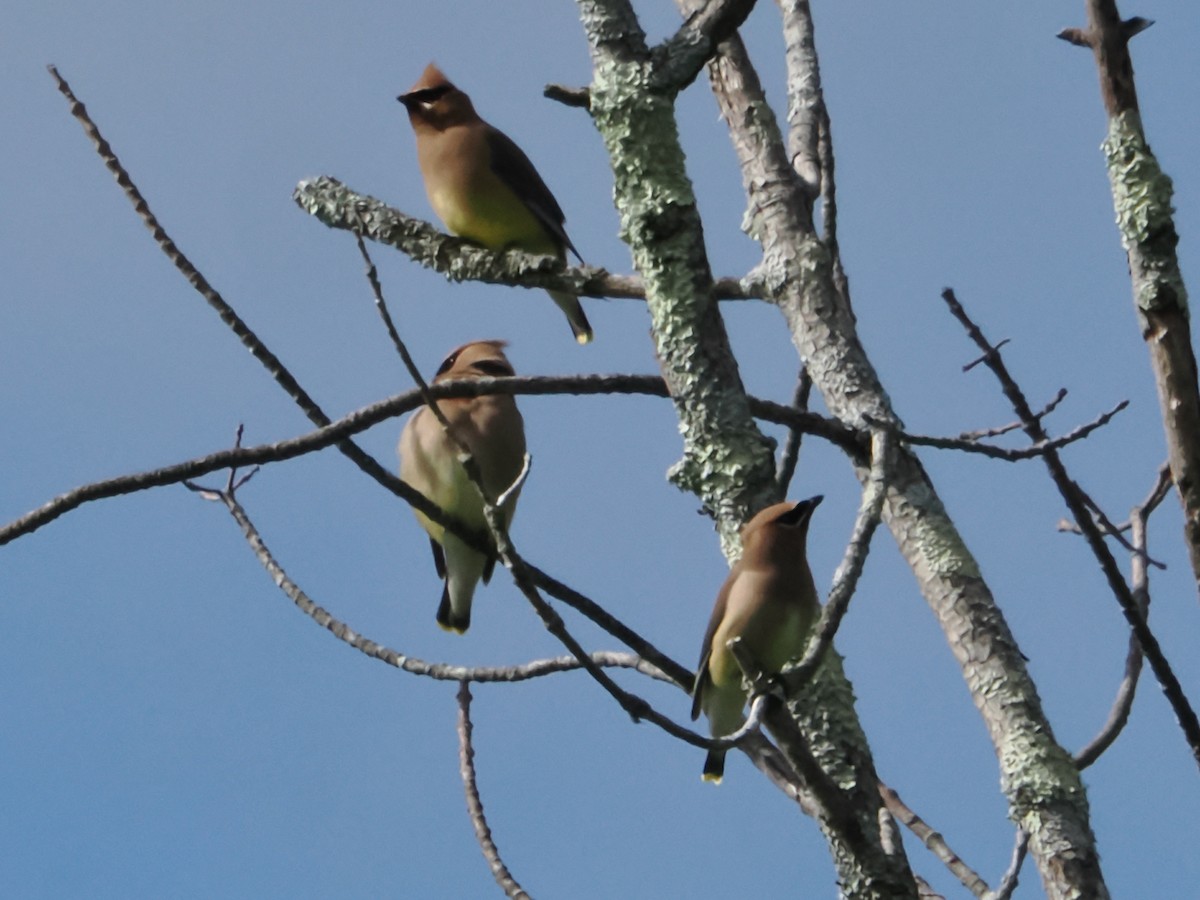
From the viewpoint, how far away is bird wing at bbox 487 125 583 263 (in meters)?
6.04

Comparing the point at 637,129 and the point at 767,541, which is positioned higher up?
the point at 637,129

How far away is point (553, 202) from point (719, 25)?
2823mm

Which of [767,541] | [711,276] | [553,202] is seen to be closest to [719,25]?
[711,276]

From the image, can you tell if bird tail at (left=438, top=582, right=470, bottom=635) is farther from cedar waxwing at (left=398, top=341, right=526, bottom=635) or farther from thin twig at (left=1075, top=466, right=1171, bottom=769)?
thin twig at (left=1075, top=466, right=1171, bottom=769)

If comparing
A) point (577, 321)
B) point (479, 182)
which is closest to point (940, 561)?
point (479, 182)

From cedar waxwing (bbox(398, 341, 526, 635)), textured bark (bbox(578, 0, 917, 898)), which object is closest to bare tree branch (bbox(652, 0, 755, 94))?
textured bark (bbox(578, 0, 917, 898))

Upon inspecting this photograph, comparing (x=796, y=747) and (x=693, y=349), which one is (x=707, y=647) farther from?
(x=796, y=747)

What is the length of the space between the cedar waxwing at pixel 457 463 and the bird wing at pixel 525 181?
66 centimetres

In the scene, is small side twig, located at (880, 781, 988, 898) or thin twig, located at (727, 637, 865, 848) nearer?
thin twig, located at (727, 637, 865, 848)

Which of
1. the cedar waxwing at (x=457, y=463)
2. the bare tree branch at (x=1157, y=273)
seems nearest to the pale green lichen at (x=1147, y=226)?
the bare tree branch at (x=1157, y=273)

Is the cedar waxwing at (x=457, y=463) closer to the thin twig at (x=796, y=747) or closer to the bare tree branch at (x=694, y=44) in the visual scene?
the bare tree branch at (x=694, y=44)

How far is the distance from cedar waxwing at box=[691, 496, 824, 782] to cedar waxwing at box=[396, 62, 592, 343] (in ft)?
7.19

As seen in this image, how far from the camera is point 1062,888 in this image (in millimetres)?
3283

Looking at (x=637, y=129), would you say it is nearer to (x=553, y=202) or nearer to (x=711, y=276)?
(x=711, y=276)
